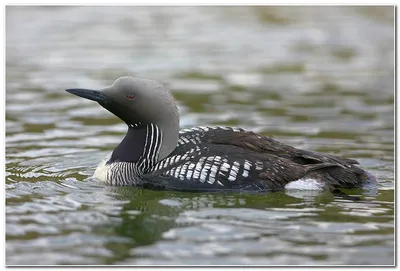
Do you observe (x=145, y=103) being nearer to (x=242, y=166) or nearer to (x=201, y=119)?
(x=242, y=166)

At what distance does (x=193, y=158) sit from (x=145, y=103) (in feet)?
2.09

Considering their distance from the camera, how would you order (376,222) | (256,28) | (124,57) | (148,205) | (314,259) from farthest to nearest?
(256,28) → (124,57) → (148,205) → (376,222) → (314,259)

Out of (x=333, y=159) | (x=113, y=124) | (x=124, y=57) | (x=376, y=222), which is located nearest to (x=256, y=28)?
(x=124, y=57)

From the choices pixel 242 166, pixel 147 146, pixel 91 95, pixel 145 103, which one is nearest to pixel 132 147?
pixel 147 146


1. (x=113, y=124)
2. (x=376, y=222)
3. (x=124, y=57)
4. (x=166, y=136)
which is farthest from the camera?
(x=124, y=57)

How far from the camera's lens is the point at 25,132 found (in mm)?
9539

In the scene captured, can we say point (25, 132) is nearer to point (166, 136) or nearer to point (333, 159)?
point (166, 136)

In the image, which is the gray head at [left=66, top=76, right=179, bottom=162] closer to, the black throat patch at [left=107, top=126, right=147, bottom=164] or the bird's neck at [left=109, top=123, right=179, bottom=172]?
the bird's neck at [left=109, top=123, right=179, bottom=172]

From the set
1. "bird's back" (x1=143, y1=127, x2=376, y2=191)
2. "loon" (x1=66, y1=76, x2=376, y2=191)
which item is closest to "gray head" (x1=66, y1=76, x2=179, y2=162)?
"loon" (x1=66, y1=76, x2=376, y2=191)

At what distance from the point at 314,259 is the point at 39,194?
2.51 meters

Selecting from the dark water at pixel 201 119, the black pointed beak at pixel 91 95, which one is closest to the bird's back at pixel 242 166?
the dark water at pixel 201 119

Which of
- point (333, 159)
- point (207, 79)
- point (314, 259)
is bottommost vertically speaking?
point (314, 259)

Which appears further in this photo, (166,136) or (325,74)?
(325,74)

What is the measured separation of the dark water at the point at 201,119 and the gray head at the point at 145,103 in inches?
22.7
